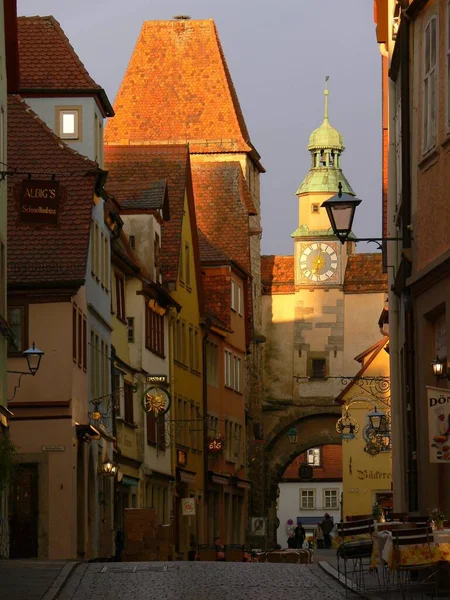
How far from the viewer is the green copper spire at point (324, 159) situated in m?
88.1

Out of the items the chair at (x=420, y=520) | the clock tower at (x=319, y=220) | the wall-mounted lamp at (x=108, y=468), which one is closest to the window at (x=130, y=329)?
the wall-mounted lamp at (x=108, y=468)

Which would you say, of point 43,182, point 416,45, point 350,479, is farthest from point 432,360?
point 350,479

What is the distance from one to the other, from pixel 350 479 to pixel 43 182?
141 ft

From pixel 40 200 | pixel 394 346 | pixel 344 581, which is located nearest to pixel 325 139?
pixel 394 346

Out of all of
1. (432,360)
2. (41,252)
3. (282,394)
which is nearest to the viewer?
(432,360)

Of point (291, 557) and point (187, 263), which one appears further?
point (187, 263)

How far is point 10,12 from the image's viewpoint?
1220 inches

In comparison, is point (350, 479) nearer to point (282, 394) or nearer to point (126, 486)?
point (282, 394)

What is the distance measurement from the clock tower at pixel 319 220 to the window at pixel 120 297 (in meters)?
39.0

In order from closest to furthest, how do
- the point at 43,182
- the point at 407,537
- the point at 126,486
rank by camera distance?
1. the point at 407,537
2. the point at 43,182
3. the point at 126,486

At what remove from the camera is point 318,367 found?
83000 mm

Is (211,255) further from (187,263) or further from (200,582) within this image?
(200,582)

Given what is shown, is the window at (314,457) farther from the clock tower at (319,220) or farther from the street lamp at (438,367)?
the street lamp at (438,367)

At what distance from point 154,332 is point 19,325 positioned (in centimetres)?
1380
